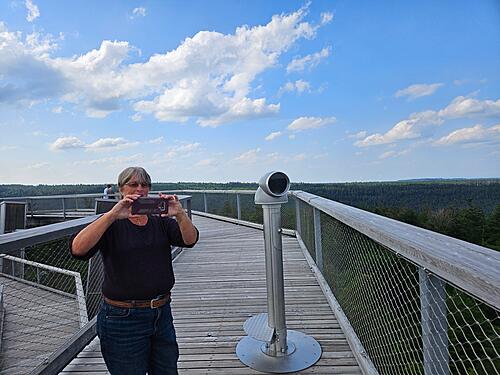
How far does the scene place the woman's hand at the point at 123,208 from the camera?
154cm

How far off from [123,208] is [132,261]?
0.23m

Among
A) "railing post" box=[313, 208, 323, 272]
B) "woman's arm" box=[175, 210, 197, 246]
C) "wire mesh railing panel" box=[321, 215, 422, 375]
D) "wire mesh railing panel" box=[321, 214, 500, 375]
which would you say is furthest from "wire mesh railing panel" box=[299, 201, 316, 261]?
"woman's arm" box=[175, 210, 197, 246]

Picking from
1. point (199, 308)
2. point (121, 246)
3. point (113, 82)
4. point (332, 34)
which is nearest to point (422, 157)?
point (332, 34)

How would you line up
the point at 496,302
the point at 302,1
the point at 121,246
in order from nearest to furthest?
the point at 496,302 → the point at 121,246 → the point at 302,1

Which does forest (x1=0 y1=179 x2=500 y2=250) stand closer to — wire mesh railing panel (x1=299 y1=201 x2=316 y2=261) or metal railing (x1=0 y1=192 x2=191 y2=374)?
wire mesh railing panel (x1=299 y1=201 x2=316 y2=261)

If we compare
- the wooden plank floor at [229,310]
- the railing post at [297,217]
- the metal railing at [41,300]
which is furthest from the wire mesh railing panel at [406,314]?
the railing post at [297,217]

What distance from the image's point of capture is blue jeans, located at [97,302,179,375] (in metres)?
1.59

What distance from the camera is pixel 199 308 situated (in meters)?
3.58

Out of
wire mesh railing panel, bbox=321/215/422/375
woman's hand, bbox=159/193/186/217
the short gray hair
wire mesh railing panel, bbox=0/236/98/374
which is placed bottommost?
wire mesh railing panel, bbox=0/236/98/374

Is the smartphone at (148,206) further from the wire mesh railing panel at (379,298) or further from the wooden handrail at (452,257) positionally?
the wire mesh railing panel at (379,298)

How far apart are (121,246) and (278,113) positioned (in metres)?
14.5

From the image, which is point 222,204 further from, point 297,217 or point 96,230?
point 96,230

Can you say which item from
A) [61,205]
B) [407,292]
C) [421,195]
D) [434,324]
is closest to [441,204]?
[421,195]

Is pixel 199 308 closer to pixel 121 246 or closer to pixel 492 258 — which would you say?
pixel 121 246
